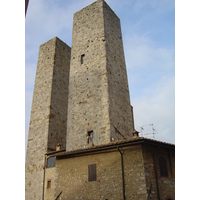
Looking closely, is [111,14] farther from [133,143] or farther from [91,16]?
[133,143]

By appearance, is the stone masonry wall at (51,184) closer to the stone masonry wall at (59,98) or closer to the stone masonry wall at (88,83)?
the stone masonry wall at (59,98)

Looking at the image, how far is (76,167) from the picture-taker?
11.4m

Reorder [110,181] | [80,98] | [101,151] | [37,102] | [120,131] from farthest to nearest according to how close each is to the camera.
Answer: [37,102] < [80,98] < [120,131] < [101,151] < [110,181]

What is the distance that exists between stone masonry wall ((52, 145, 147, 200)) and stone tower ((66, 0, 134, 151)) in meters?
1.91

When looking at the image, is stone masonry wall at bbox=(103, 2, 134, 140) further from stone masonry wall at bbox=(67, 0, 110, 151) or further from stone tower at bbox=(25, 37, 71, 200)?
stone tower at bbox=(25, 37, 71, 200)

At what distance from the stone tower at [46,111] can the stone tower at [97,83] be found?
11.9 ft

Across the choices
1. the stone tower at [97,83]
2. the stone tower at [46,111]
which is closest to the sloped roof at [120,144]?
the stone tower at [97,83]

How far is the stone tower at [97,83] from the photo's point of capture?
13523 millimetres

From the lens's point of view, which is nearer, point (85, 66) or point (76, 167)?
point (76, 167)

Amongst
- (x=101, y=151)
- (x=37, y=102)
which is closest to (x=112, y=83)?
(x=101, y=151)

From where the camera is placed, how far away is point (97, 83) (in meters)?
14.6

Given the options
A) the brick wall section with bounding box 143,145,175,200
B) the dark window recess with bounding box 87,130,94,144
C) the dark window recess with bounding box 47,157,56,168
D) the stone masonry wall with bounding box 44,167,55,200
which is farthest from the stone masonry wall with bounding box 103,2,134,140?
the stone masonry wall with bounding box 44,167,55,200

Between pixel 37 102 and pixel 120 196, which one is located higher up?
pixel 37 102

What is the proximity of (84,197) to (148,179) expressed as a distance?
3146mm
